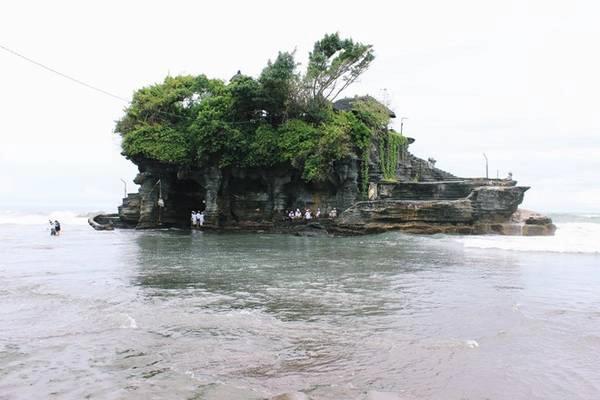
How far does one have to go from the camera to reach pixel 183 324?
7309 mm

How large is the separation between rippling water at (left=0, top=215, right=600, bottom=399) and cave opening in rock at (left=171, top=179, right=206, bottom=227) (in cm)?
2181

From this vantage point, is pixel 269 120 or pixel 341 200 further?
pixel 269 120

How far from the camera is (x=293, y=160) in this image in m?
28.8

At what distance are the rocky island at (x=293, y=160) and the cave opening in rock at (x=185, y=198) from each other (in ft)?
2.68

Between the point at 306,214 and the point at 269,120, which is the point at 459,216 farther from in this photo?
the point at 269,120

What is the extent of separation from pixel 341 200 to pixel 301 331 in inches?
914

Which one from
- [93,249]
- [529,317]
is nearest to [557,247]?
[529,317]

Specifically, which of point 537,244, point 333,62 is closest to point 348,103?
point 333,62

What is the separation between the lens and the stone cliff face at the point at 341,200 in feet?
84.6

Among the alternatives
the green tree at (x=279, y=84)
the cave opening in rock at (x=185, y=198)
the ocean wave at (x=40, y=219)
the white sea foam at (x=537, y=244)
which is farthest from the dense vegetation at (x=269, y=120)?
the ocean wave at (x=40, y=219)

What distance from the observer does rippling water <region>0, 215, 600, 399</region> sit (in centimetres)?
481

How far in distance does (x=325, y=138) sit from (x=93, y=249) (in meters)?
14.2

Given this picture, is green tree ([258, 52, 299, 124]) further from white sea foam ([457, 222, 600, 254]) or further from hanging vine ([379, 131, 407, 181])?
white sea foam ([457, 222, 600, 254])

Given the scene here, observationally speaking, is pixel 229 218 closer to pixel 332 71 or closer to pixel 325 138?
pixel 325 138
